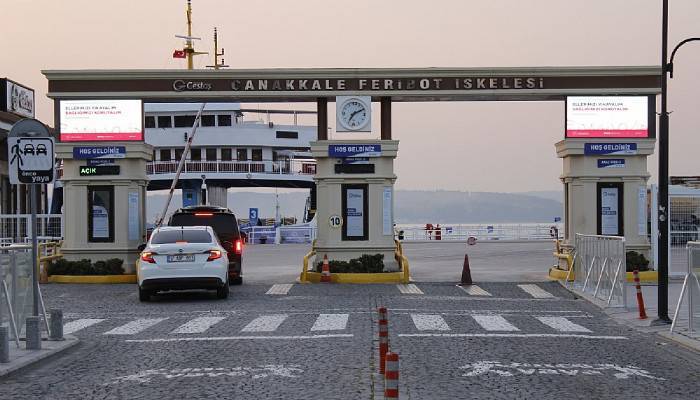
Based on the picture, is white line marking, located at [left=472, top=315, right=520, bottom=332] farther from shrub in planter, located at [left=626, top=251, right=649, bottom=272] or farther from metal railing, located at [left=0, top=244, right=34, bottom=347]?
→ shrub in planter, located at [left=626, top=251, right=649, bottom=272]

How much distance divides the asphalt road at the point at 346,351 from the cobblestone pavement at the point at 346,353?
2 cm

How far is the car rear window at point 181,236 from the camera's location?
20594mm

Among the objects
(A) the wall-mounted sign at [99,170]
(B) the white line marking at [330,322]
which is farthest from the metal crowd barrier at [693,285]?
(A) the wall-mounted sign at [99,170]

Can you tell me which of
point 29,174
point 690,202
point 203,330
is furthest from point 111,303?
point 690,202

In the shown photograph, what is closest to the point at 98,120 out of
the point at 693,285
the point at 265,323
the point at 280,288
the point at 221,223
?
the point at 221,223

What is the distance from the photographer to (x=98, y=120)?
27906 mm

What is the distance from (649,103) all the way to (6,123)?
22.1m

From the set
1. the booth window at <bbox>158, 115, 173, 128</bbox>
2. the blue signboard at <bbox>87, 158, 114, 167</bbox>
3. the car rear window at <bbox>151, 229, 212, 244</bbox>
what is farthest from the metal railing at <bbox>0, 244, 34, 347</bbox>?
the booth window at <bbox>158, 115, 173, 128</bbox>

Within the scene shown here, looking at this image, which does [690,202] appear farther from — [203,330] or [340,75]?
[203,330]

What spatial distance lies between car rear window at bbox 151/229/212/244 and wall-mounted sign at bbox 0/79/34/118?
17211mm

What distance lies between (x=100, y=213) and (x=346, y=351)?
1701cm

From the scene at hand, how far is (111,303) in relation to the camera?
20906mm

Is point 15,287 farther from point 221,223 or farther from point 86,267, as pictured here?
point 86,267

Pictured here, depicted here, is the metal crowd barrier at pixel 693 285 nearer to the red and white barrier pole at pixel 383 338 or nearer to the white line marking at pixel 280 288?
the red and white barrier pole at pixel 383 338
